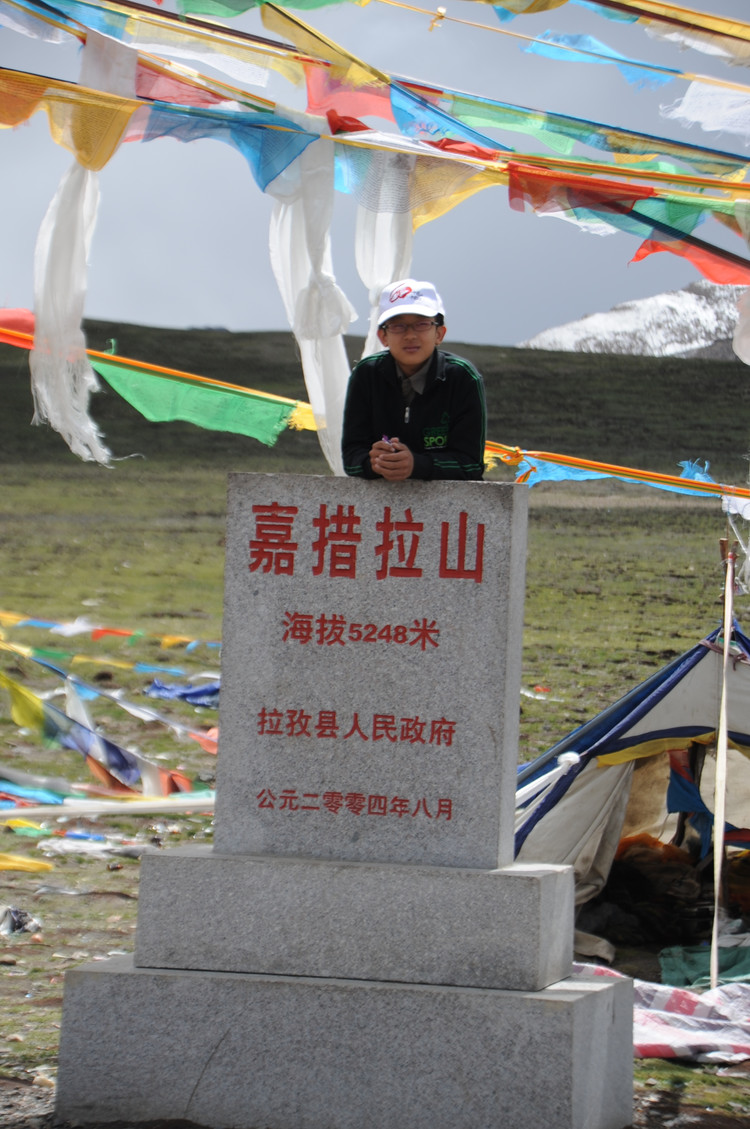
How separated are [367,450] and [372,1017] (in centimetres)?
160

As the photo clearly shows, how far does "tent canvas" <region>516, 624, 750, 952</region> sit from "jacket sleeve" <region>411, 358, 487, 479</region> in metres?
2.82

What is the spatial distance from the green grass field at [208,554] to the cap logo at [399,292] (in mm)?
2604

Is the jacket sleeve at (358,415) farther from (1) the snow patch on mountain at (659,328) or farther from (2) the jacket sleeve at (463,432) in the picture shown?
(1) the snow patch on mountain at (659,328)

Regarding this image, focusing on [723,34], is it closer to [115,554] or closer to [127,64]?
[127,64]

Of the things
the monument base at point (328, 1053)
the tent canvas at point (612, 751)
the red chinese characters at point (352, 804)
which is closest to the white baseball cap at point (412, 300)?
the red chinese characters at point (352, 804)

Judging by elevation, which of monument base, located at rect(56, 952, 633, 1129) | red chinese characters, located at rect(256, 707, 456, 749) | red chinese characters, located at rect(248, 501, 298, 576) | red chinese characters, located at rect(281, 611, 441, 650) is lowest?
monument base, located at rect(56, 952, 633, 1129)

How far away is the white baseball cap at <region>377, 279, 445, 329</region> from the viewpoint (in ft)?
13.1

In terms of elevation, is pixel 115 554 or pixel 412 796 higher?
pixel 115 554

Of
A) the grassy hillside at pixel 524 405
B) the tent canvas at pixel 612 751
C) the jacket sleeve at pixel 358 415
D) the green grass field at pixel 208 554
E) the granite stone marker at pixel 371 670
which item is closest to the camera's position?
the granite stone marker at pixel 371 670

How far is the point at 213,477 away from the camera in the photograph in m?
22.6

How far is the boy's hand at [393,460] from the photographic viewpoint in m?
3.91

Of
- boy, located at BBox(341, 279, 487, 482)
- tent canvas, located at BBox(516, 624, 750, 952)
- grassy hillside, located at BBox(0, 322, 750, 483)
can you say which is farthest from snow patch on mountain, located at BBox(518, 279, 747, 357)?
boy, located at BBox(341, 279, 487, 482)

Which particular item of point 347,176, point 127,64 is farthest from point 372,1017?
point 127,64

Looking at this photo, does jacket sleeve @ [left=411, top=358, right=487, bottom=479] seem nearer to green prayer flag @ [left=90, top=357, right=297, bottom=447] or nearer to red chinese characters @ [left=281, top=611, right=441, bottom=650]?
red chinese characters @ [left=281, top=611, right=441, bottom=650]
